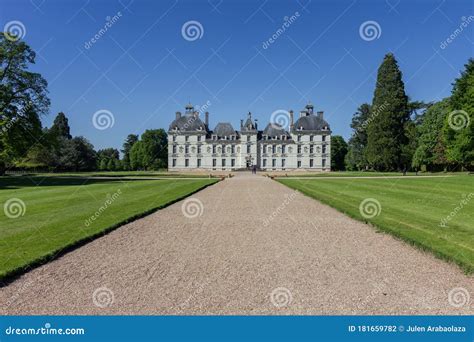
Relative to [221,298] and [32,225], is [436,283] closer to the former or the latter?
[221,298]

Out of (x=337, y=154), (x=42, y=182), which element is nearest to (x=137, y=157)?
(x=337, y=154)

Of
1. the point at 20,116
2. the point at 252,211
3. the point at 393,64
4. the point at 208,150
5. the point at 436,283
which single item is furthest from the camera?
the point at 208,150

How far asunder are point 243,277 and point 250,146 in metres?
70.2

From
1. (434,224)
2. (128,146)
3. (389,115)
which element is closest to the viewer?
(434,224)

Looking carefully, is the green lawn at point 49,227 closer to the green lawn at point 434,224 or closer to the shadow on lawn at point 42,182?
the green lawn at point 434,224

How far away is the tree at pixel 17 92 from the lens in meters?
30.5

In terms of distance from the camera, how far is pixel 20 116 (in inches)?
1241

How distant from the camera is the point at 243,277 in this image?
5.18 m

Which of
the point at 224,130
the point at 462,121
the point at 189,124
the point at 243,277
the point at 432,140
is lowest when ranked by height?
the point at 243,277

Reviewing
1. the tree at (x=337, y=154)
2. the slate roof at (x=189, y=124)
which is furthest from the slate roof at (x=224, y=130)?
the tree at (x=337, y=154)

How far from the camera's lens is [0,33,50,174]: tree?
30469mm

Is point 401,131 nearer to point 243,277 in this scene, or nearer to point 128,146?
point 243,277

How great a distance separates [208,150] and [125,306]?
71.9 metres

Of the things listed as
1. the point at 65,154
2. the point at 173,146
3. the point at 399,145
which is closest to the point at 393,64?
the point at 399,145
